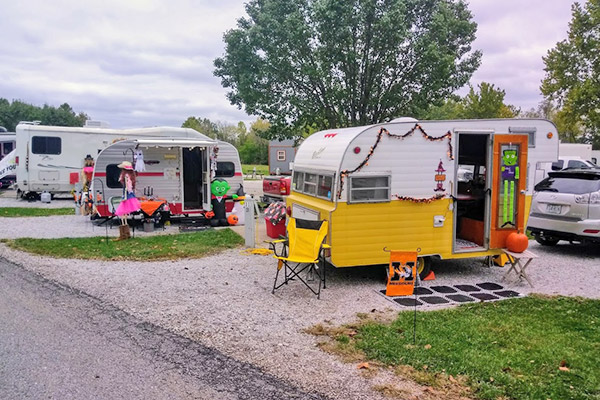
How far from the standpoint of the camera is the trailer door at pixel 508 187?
24.8ft

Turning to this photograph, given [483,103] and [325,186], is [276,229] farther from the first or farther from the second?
[483,103]

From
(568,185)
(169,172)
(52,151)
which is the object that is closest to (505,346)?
(568,185)

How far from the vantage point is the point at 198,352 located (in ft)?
15.4

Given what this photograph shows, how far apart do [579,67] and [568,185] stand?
848 inches

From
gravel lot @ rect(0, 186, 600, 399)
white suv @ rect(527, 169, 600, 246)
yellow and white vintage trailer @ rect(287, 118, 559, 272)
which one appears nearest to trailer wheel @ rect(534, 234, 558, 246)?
gravel lot @ rect(0, 186, 600, 399)

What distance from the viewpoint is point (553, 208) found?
9344mm

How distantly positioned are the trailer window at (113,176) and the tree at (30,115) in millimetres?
47105

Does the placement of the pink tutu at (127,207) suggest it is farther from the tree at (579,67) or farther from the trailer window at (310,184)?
the tree at (579,67)

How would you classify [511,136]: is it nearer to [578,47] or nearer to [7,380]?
[7,380]

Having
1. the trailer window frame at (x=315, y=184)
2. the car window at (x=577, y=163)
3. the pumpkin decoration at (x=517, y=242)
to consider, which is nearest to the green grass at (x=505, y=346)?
the pumpkin decoration at (x=517, y=242)

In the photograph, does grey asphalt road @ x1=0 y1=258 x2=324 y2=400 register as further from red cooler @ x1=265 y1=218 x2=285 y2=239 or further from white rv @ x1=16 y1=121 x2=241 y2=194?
white rv @ x1=16 y1=121 x2=241 y2=194

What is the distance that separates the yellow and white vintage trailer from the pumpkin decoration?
213mm

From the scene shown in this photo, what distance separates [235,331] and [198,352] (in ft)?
2.17

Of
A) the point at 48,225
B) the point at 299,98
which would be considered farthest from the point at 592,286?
the point at 48,225
